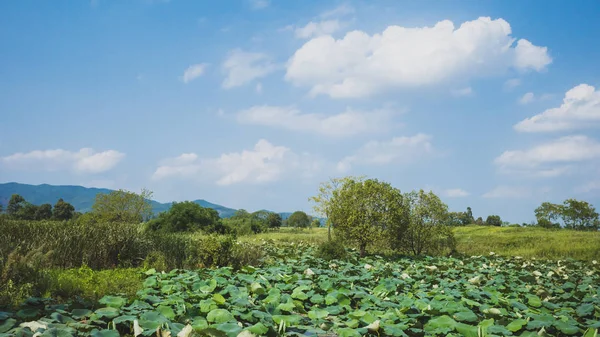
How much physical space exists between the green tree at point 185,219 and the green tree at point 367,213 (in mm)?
14307

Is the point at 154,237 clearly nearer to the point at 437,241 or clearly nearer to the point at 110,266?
the point at 110,266

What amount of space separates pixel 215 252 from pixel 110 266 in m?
3.28

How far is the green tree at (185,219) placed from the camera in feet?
98.9

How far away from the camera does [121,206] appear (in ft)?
129

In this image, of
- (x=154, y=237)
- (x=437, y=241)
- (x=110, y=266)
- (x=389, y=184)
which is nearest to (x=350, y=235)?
(x=389, y=184)

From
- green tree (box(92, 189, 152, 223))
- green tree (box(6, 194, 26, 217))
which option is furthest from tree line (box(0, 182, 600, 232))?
green tree (box(6, 194, 26, 217))

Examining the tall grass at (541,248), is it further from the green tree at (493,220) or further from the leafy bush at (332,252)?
the green tree at (493,220)

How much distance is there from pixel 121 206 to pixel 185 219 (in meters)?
12.4

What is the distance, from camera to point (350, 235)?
1841 cm

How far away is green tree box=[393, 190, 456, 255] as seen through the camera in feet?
63.6

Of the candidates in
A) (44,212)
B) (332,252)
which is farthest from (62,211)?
(332,252)

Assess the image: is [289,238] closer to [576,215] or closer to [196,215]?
[196,215]

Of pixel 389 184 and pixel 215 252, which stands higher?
pixel 389 184

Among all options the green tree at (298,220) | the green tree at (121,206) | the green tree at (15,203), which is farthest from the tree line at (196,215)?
the green tree at (298,220)
